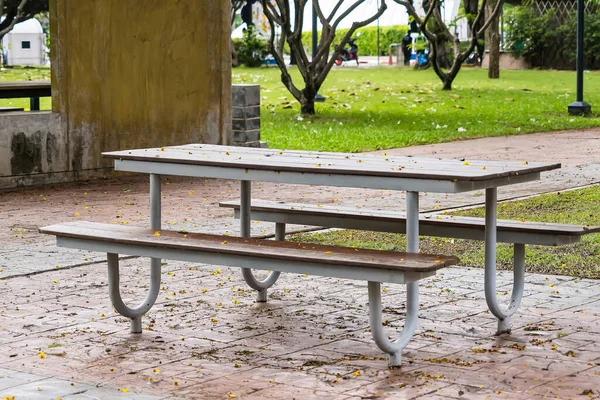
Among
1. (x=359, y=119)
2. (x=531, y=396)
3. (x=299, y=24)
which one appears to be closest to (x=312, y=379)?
(x=531, y=396)

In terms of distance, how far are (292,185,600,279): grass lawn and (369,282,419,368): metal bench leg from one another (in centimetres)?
228

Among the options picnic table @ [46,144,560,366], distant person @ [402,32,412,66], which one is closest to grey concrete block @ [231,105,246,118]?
picnic table @ [46,144,560,366]

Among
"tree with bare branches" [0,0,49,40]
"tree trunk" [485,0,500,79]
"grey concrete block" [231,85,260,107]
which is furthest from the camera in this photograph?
"tree trunk" [485,0,500,79]

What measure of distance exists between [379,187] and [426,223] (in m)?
1.08

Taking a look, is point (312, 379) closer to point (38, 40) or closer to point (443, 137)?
point (443, 137)

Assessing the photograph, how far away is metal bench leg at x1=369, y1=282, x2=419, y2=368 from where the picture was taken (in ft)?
17.3

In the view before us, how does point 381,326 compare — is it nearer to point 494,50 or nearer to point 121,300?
point 121,300

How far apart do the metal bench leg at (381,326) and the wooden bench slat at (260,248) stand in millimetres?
151

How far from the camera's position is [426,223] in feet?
21.1

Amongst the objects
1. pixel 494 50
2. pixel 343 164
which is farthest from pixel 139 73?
pixel 494 50

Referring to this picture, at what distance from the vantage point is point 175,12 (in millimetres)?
13234

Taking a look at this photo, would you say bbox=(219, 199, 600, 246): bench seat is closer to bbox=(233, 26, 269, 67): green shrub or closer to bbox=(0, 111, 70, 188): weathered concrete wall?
bbox=(0, 111, 70, 188): weathered concrete wall

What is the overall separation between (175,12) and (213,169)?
24.6 ft

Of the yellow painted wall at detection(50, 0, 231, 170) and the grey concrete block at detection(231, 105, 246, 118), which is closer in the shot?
the yellow painted wall at detection(50, 0, 231, 170)
